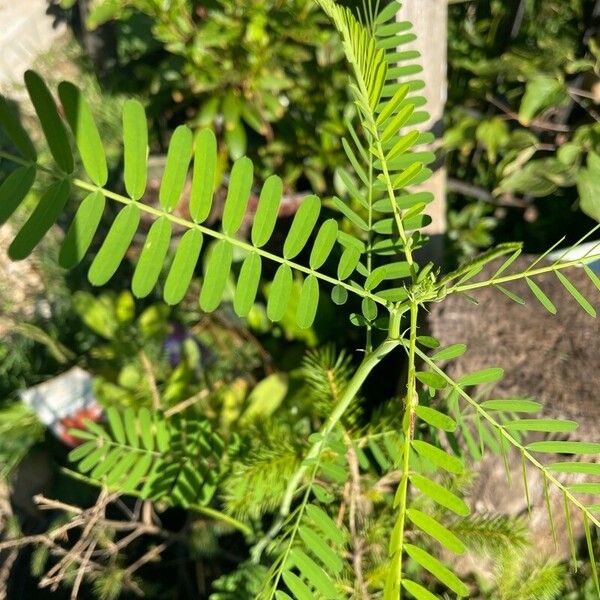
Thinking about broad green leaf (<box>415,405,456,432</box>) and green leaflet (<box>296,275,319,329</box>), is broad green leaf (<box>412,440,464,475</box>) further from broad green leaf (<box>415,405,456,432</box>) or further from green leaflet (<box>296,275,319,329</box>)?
green leaflet (<box>296,275,319,329</box>)

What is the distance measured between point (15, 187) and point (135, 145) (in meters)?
0.15

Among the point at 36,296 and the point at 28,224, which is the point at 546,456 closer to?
the point at 28,224

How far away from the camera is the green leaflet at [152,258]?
0.81 m

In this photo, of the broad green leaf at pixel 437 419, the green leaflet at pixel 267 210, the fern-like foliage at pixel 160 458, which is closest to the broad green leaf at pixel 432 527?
the broad green leaf at pixel 437 419

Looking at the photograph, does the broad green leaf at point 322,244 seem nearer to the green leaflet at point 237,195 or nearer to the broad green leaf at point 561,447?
the green leaflet at point 237,195

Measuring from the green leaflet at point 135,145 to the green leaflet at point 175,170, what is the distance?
36mm

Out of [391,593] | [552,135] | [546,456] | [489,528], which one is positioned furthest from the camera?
[552,135]

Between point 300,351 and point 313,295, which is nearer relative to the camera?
point 313,295

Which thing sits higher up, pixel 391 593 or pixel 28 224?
pixel 28 224

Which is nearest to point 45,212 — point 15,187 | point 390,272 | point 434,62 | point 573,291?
point 15,187

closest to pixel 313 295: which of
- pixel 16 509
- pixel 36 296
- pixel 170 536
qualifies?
pixel 170 536

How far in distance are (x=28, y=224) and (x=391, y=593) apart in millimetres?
584

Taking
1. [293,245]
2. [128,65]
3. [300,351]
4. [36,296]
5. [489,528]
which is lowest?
[300,351]

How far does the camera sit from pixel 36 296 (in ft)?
8.39
